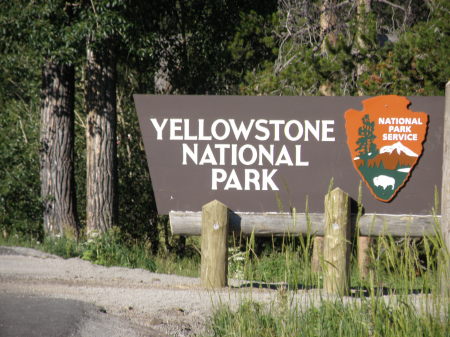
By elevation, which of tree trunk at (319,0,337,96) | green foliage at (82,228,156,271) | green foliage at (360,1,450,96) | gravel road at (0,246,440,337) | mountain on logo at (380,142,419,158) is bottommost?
gravel road at (0,246,440,337)

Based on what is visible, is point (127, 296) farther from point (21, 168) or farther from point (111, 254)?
point (21, 168)

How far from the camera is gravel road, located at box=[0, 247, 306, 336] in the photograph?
21.2 ft

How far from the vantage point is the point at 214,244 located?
792 centimetres

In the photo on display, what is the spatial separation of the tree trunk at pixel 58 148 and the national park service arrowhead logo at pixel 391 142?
6.41 meters

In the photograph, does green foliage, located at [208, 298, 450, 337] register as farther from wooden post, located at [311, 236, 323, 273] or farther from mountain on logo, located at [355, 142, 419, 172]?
mountain on logo, located at [355, 142, 419, 172]

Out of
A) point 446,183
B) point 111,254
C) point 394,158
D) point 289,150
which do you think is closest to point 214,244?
point 289,150

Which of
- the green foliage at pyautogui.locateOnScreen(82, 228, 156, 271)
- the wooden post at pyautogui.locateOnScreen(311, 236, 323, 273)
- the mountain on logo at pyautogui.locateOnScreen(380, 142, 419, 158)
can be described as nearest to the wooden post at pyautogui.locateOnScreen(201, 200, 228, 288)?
the wooden post at pyautogui.locateOnScreen(311, 236, 323, 273)

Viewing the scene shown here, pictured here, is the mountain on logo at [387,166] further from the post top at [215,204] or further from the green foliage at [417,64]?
the green foliage at [417,64]

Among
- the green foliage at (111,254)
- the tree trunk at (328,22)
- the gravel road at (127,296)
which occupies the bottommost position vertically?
the gravel road at (127,296)

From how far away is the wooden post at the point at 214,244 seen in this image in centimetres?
788

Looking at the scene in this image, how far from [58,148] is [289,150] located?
6.05 m

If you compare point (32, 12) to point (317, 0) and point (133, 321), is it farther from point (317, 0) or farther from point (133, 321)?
point (133, 321)

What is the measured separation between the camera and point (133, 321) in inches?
251

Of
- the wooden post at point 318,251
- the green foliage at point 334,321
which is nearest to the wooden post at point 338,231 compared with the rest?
the wooden post at point 318,251
